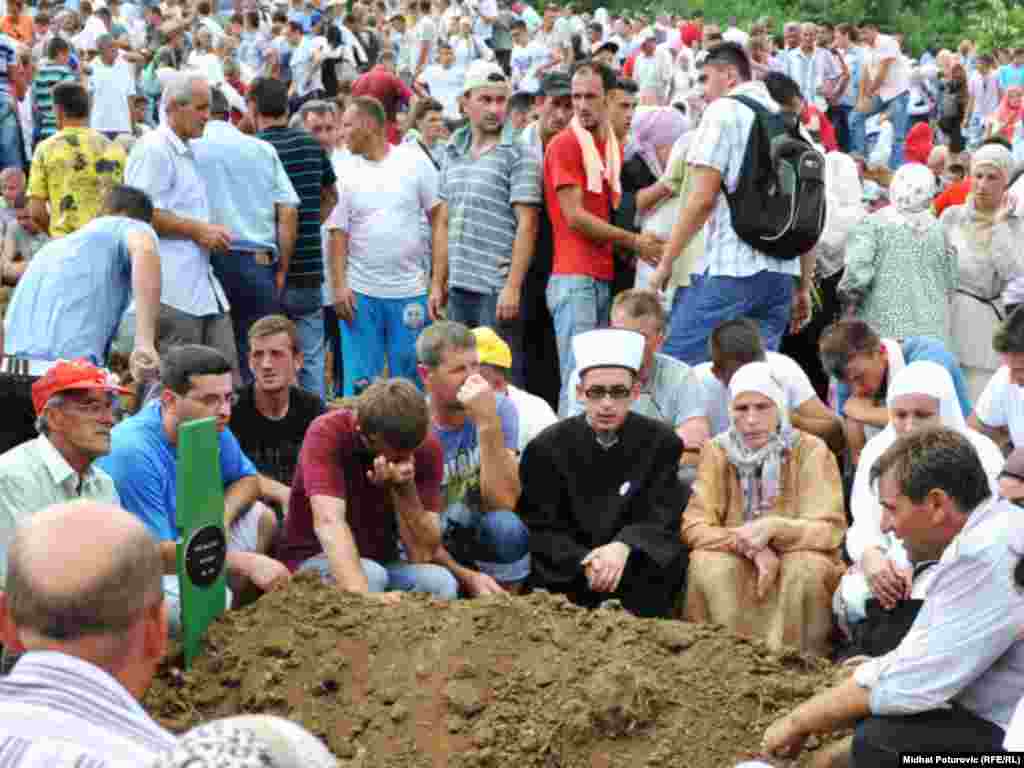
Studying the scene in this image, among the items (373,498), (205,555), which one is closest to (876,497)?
(373,498)

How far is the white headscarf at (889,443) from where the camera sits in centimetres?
650

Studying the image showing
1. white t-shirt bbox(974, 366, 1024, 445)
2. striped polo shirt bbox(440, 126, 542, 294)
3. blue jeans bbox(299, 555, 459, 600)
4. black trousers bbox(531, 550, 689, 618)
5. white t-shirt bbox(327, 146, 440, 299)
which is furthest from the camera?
white t-shirt bbox(327, 146, 440, 299)

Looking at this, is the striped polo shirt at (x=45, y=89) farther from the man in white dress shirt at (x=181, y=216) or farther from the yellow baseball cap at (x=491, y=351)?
the yellow baseball cap at (x=491, y=351)

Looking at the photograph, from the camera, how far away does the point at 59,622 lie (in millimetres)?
2600

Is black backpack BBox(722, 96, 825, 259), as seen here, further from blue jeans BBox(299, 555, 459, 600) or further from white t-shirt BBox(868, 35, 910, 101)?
white t-shirt BBox(868, 35, 910, 101)

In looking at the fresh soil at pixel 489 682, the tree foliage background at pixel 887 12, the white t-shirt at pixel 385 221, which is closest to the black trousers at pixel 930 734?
the fresh soil at pixel 489 682

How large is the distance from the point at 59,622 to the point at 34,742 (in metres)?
0.32

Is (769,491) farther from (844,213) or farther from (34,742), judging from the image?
(34,742)

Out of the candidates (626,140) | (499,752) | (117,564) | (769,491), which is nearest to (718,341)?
(769,491)

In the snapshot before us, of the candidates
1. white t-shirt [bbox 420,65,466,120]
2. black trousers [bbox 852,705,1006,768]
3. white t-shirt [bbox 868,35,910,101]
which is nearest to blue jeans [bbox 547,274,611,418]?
black trousers [bbox 852,705,1006,768]

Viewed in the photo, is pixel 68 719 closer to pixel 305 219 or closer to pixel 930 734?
pixel 930 734

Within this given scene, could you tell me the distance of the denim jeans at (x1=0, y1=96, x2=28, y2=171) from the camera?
46.0 feet

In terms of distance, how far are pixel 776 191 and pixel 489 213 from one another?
181 cm

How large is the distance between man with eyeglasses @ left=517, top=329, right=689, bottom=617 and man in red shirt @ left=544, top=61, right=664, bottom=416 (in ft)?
6.02
